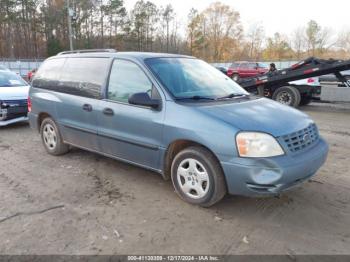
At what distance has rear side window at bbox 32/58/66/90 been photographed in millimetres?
5547

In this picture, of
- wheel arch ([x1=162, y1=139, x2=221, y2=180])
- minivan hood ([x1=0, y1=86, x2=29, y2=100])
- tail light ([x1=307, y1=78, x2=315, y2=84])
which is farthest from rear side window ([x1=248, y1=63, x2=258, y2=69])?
wheel arch ([x1=162, y1=139, x2=221, y2=180])

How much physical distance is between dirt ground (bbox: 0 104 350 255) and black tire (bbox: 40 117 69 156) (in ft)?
1.85

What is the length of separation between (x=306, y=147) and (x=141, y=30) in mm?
70580

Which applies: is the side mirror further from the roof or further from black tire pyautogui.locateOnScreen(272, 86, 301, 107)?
black tire pyautogui.locateOnScreen(272, 86, 301, 107)

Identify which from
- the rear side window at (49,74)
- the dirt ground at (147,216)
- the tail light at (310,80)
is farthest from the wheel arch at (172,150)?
the tail light at (310,80)

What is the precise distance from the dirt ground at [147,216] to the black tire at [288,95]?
6.47 meters

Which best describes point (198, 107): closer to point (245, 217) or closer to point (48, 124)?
point (245, 217)

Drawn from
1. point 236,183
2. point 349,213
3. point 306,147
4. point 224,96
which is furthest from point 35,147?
point 349,213

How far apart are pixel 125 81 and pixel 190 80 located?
2.86 feet

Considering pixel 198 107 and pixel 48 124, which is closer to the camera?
pixel 198 107

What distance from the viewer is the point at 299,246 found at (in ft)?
9.88

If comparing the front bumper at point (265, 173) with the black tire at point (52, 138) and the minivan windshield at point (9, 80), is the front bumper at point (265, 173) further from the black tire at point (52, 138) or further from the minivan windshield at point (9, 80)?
the minivan windshield at point (9, 80)

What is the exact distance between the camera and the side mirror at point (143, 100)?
3848 millimetres

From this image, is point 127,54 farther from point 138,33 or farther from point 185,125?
point 138,33
